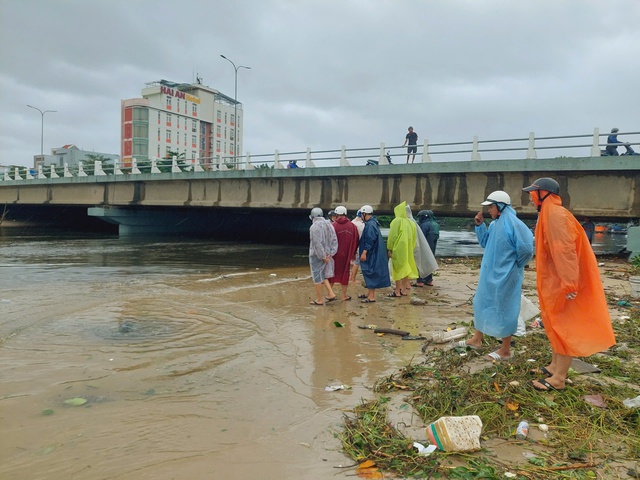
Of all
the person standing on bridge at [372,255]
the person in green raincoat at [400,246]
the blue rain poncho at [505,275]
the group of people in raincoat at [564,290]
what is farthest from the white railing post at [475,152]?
the group of people in raincoat at [564,290]

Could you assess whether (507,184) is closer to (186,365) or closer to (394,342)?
(394,342)

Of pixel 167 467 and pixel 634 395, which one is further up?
pixel 634 395

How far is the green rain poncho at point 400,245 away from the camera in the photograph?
29.6ft

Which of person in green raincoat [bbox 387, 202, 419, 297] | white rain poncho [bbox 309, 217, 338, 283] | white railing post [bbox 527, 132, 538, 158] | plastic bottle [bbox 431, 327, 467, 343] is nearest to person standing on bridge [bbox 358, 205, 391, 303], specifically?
person in green raincoat [bbox 387, 202, 419, 297]

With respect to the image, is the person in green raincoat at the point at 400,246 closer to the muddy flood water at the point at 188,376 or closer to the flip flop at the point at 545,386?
the muddy flood water at the point at 188,376

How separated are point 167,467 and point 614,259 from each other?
17.0 metres

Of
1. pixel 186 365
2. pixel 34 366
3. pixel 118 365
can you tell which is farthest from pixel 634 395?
pixel 34 366

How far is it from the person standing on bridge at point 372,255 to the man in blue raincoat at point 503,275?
3683 mm

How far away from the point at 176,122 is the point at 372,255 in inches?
3161

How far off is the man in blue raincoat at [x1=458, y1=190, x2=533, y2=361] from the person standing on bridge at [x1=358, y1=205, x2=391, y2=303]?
368 centimetres

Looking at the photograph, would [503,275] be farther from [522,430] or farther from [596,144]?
[596,144]

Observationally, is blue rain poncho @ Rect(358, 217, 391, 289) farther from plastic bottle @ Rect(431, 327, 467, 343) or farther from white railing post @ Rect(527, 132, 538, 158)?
white railing post @ Rect(527, 132, 538, 158)

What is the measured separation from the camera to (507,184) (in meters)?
17.4

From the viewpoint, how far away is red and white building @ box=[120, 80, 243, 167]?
3061 inches
